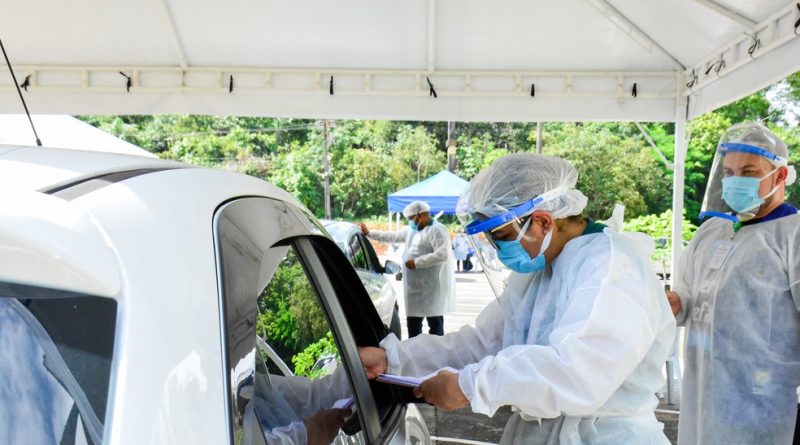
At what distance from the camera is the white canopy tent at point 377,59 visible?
5117mm

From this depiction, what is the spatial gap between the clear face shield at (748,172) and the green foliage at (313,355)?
222cm

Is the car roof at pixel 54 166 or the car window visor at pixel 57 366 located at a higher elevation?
the car roof at pixel 54 166

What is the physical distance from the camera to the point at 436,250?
24.5 ft

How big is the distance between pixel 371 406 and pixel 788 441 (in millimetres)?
2079

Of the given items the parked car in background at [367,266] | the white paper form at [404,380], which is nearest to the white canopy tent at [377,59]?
the parked car in background at [367,266]

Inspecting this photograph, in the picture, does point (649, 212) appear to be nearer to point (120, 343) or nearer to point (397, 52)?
point (397, 52)

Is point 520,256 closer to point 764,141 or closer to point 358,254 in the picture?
point 764,141

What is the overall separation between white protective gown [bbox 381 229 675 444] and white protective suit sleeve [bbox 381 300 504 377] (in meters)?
0.10

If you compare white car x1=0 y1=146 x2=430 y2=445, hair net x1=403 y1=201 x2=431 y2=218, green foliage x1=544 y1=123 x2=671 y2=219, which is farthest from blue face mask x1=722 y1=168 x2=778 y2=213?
green foliage x1=544 y1=123 x2=671 y2=219

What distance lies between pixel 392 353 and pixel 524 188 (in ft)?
2.23

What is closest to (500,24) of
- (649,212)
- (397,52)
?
(397,52)

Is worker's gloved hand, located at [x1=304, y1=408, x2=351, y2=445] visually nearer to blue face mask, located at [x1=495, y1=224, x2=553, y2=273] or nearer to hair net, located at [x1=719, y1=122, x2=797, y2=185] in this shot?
Result: blue face mask, located at [x1=495, y1=224, x2=553, y2=273]

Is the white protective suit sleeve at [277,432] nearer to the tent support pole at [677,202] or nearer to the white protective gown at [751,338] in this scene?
the white protective gown at [751,338]

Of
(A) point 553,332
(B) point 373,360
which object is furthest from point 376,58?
(A) point 553,332
